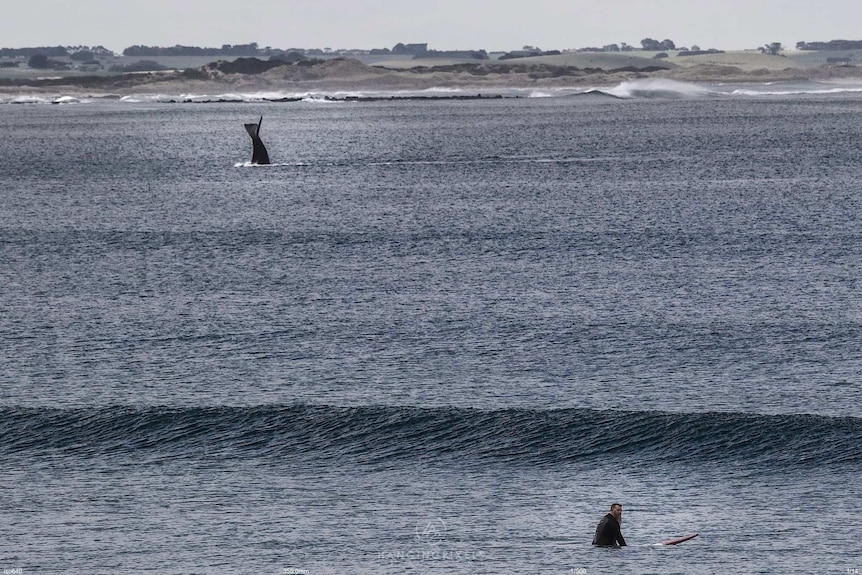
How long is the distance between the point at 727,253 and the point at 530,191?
4618 centimetres

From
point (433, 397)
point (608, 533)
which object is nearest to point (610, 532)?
point (608, 533)

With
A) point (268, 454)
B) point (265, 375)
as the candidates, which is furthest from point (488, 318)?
point (268, 454)

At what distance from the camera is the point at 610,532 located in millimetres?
30750

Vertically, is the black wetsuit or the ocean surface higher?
the black wetsuit

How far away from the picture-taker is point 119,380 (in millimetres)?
48250

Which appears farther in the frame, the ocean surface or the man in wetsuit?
the ocean surface

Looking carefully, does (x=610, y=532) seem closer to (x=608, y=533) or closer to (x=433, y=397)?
(x=608, y=533)

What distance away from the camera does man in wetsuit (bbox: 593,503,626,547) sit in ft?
100

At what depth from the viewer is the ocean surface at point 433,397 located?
3222cm

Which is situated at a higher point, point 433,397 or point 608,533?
point 608,533

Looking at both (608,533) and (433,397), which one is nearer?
(608,533)

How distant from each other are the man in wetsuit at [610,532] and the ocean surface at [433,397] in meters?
0.21

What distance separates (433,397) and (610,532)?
605 inches

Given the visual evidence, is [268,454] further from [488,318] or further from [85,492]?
[488,318]
